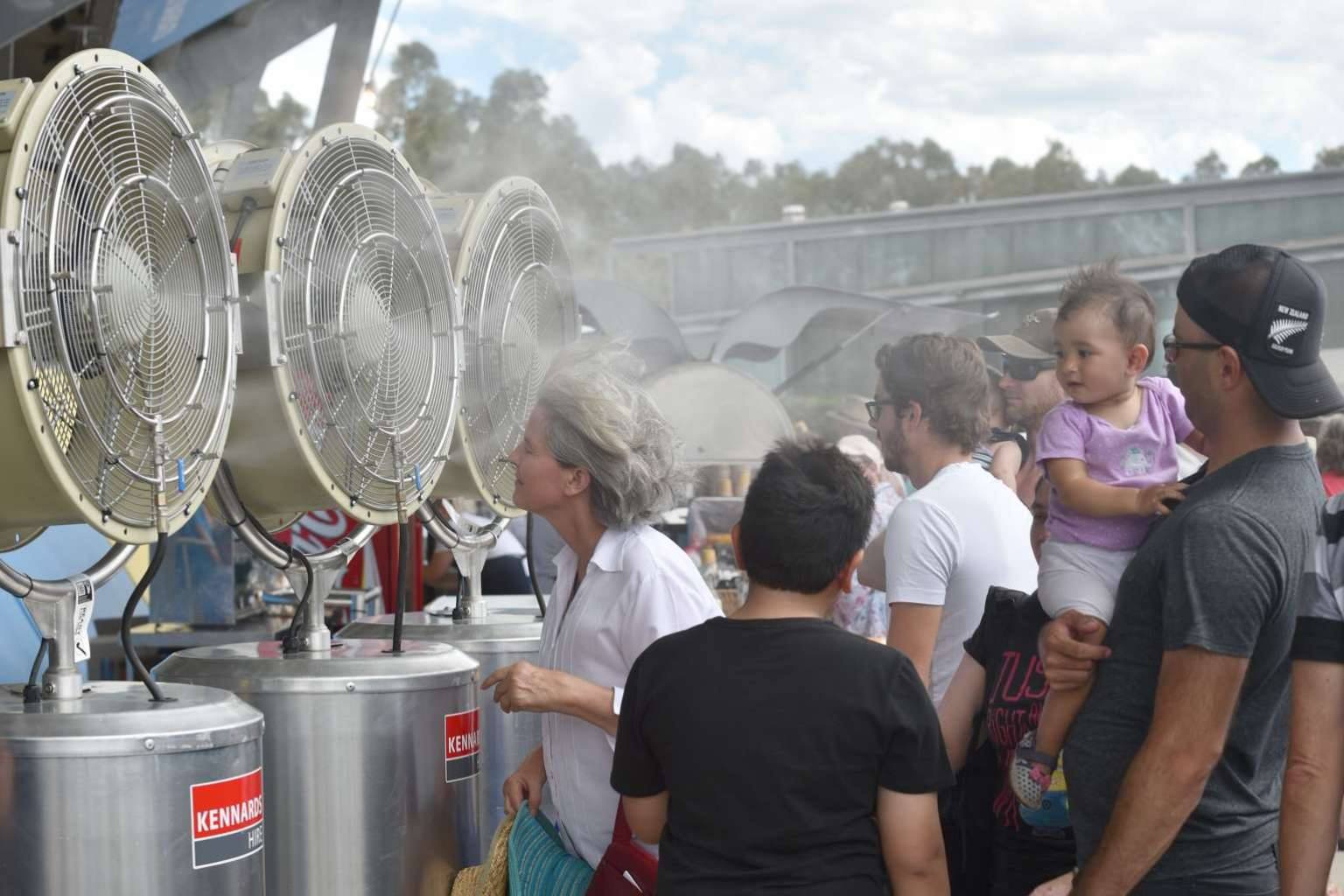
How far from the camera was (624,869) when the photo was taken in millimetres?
2332

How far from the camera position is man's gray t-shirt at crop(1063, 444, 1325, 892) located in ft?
6.07

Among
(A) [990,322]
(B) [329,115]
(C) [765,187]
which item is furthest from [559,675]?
(C) [765,187]

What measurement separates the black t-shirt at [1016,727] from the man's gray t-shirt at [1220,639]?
11.3 inches

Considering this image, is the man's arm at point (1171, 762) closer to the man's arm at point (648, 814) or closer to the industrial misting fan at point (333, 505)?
the man's arm at point (648, 814)

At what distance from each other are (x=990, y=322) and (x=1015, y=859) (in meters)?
8.36

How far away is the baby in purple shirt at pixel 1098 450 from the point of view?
7.20 feet

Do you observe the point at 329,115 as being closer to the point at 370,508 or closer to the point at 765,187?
the point at 370,508

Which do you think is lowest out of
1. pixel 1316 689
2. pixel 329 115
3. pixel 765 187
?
pixel 1316 689

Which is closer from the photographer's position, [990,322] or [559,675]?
[559,675]

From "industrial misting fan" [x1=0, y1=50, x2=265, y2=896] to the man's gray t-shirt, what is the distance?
1.25 metres

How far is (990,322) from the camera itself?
10406 mm

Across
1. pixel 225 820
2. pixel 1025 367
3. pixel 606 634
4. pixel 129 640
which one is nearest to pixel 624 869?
pixel 606 634

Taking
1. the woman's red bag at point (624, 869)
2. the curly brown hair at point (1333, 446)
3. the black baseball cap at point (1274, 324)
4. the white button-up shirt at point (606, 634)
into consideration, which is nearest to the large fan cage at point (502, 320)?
the white button-up shirt at point (606, 634)

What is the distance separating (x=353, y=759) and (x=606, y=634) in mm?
556
